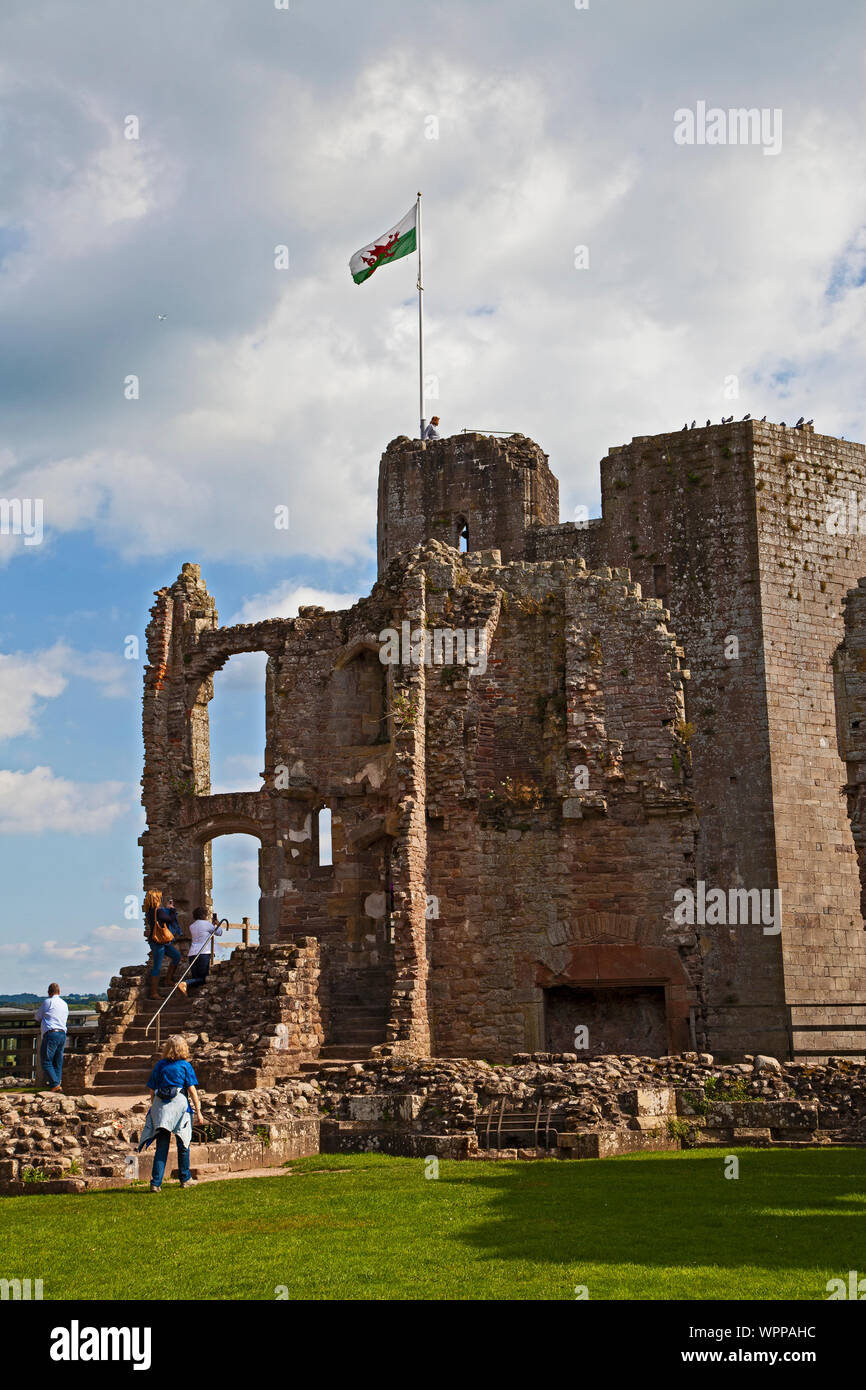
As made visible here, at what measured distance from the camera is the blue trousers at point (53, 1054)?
22297 millimetres

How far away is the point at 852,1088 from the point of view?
1752 cm

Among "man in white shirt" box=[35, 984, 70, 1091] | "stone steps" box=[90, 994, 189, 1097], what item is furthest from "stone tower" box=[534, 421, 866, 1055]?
"man in white shirt" box=[35, 984, 70, 1091]

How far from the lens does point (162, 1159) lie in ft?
43.2

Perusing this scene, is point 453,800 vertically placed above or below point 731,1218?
above

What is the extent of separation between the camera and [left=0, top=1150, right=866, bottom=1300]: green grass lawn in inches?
326

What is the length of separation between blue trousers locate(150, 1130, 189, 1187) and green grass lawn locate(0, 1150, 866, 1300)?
0.20m

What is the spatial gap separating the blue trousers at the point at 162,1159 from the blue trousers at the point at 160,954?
36.0 ft

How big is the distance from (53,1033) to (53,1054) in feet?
1.02

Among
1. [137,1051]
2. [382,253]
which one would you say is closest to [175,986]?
[137,1051]

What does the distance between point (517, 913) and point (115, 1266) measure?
14.3m

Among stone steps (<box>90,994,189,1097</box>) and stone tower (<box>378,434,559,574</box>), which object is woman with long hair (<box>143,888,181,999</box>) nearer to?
stone steps (<box>90,994,189,1097</box>)

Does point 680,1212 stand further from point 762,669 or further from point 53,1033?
point 762,669
